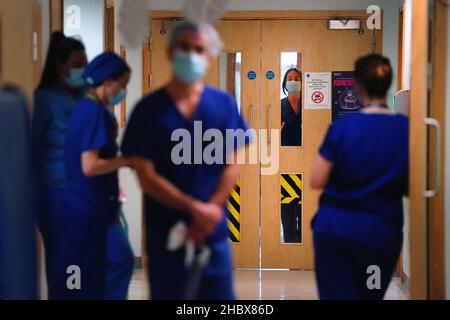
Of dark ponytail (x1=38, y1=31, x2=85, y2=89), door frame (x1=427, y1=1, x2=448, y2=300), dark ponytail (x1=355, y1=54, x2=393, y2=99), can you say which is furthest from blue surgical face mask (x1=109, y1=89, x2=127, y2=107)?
door frame (x1=427, y1=1, x2=448, y2=300)

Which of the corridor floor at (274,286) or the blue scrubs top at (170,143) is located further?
the corridor floor at (274,286)

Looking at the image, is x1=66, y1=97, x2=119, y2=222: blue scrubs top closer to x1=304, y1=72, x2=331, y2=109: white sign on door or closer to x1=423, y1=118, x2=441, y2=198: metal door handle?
x1=423, y1=118, x2=441, y2=198: metal door handle

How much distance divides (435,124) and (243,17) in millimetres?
1379

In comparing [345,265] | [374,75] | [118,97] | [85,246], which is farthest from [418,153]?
[85,246]

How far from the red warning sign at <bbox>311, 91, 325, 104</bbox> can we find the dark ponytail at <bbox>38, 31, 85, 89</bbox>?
1640 millimetres

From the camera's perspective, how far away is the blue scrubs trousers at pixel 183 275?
252 centimetres

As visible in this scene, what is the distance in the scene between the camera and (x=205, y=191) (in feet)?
8.18

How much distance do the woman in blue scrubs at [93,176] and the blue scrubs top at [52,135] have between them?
0.15 feet

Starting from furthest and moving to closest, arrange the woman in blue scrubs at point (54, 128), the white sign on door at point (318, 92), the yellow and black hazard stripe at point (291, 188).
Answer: the white sign on door at point (318, 92) < the yellow and black hazard stripe at point (291, 188) < the woman in blue scrubs at point (54, 128)

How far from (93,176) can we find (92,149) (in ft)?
0.34

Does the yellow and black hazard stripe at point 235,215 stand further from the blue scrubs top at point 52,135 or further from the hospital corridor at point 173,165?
the blue scrubs top at point 52,135

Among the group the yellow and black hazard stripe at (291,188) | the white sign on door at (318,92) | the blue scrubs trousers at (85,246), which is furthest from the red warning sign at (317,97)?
the blue scrubs trousers at (85,246)

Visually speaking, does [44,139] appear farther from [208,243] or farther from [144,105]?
[208,243]
